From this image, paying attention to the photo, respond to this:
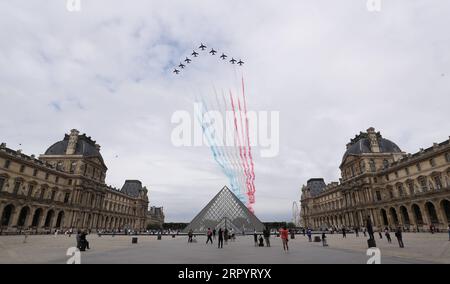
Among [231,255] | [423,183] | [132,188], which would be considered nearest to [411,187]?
[423,183]

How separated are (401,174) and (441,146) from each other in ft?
33.1

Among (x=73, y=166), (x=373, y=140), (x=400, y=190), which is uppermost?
(x=373, y=140)

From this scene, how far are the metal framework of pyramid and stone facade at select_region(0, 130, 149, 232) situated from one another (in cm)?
2537

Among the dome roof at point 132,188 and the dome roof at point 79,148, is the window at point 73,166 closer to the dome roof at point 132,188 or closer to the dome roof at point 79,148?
the dome roof at point 79,148

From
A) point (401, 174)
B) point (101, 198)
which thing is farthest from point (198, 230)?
point (401, 174)

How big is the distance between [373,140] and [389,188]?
1301 centimetres

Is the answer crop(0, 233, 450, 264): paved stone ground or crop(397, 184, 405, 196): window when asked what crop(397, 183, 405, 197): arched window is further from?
crop(0, 233, 450, 264): paved stone ground

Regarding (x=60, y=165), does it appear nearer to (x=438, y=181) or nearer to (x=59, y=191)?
(x=59, y=191)

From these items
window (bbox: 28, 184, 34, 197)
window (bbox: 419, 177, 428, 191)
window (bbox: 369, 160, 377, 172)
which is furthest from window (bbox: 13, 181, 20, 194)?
window (bbox: 369, 160, 377, 172)

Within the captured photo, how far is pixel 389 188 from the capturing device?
1906 inches

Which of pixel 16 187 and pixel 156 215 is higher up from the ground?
pixel 16 187

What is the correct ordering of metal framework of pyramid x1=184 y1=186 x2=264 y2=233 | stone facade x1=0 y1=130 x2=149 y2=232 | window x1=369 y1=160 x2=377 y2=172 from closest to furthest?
stone facade x1=0 y1=130 x2=149 y2=232 < metal framework of pyramid x1=184 y1=186 x2=264 y2=233 < window x1=369 y1=160 x2=377 y2=172

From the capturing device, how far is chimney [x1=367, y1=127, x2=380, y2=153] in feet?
185
